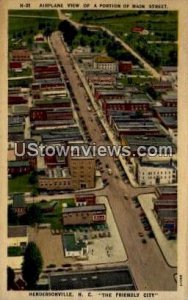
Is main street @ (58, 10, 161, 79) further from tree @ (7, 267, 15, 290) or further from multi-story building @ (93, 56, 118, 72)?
tree @ (7, 267, 15, 290)

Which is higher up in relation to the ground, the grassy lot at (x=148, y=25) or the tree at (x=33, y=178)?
the grassy lot at (x=148, y=25)

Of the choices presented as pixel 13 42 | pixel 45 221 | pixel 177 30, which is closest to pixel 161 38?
pixel 177 30

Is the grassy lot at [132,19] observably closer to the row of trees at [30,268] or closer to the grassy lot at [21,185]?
→ the grassy lot at [21,185]

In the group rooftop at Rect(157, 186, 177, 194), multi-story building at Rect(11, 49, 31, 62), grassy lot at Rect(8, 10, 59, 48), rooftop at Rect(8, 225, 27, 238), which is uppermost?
grassy lot at Rect(8, 10, 59, 48)

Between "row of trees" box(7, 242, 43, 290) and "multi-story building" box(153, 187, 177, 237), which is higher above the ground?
"multi-story building" box(153, 187, 177, 237)

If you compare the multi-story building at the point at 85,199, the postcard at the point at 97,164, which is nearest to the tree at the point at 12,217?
the postcard at the point at 97,164

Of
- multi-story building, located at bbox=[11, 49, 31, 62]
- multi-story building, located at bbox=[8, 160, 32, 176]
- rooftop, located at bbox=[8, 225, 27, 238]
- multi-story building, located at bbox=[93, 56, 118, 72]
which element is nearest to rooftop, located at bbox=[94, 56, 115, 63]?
multi-story building, located at bbox=[93, 56, 118, 72]

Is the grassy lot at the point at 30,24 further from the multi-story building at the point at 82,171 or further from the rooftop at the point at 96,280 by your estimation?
the rooftop at the point at 96,280

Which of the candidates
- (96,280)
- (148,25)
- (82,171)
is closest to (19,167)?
(82,171)
